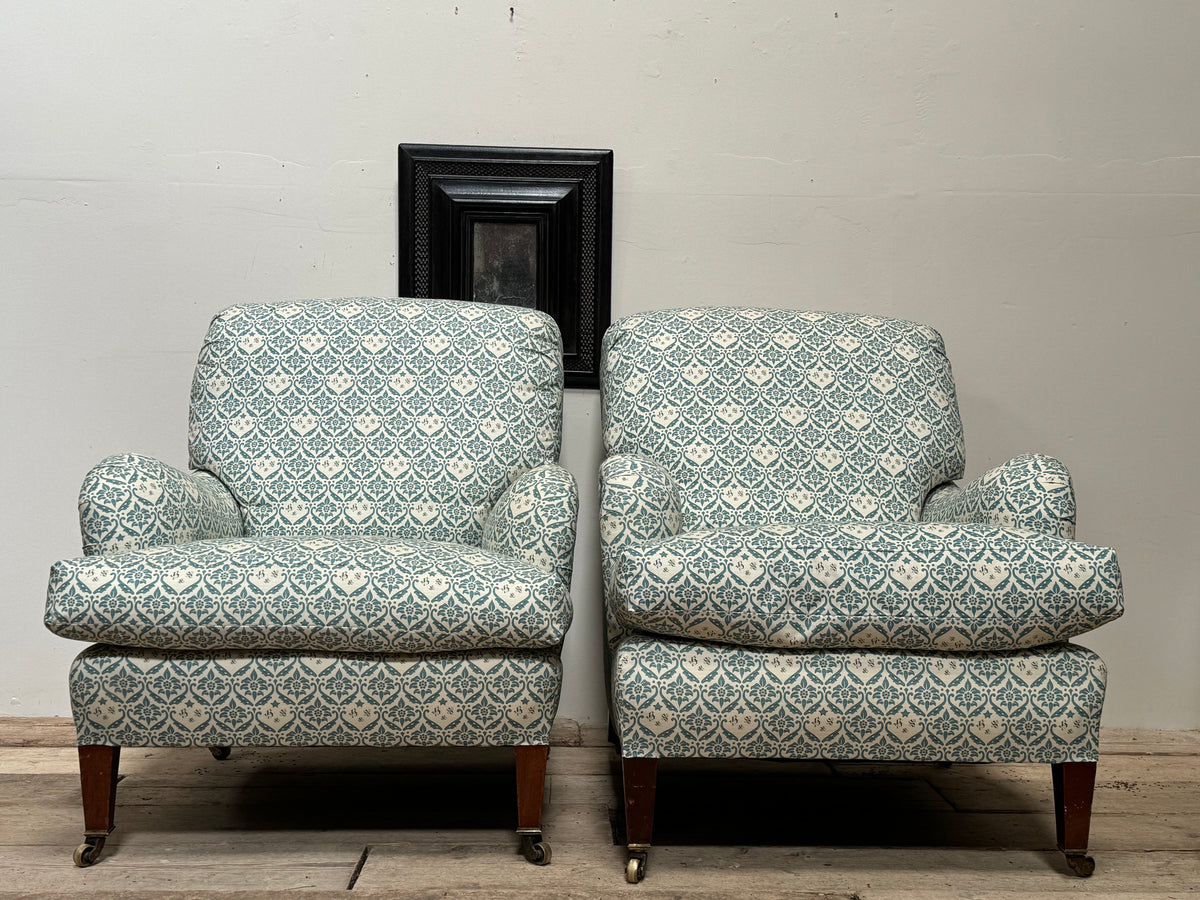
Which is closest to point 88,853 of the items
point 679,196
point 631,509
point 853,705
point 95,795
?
point 95,795

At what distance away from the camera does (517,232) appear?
8.26ft

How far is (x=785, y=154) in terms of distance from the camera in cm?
254

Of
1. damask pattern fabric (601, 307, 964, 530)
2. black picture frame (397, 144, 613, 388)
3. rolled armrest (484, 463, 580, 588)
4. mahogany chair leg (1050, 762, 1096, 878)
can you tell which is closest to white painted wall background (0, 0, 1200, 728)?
black picture frame (397, 144, 613, 388)

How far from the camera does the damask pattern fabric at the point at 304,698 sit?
1538 mm

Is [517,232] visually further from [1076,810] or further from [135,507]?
[1076,810]

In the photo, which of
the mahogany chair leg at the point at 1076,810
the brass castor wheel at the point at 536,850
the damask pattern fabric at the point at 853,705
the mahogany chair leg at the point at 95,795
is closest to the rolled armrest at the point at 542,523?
the damask pattern fabric at the point at 853,705

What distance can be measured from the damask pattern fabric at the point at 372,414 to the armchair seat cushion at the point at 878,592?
0.65m

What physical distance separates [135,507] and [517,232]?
1.22 m

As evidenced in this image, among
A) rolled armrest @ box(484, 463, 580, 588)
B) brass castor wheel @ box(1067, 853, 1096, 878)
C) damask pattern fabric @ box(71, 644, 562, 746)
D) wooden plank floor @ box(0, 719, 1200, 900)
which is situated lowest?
wooden plank floor @ box(0, 719, 1200, 900)

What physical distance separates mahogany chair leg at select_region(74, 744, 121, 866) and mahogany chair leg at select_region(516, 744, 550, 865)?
650 millimetres

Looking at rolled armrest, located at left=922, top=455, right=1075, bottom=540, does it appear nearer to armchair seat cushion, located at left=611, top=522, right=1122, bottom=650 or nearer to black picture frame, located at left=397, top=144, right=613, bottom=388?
armchair seat cushion, located at left=611, top=522, right=1122, bottom=650

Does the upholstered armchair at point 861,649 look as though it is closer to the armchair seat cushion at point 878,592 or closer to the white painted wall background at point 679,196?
the armchair seat cushion at point 878,592

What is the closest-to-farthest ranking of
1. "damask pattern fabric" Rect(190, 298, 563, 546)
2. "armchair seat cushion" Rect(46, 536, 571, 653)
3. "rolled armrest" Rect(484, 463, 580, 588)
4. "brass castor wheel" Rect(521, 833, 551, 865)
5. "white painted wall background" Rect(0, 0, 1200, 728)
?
"armchair seat cushion" Rect(46, 536, 571, 653) < "brass castor wheel" Rect(521, 833, 551, 865) < "rolled armrest" Rect(484, 463, 580, 588) < "damask pattern fabric" Rect(190, 298, 563, 546) < "white painted wall background" Rect(0, 0, 1200, 728)

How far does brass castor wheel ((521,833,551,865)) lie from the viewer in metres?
1.59
